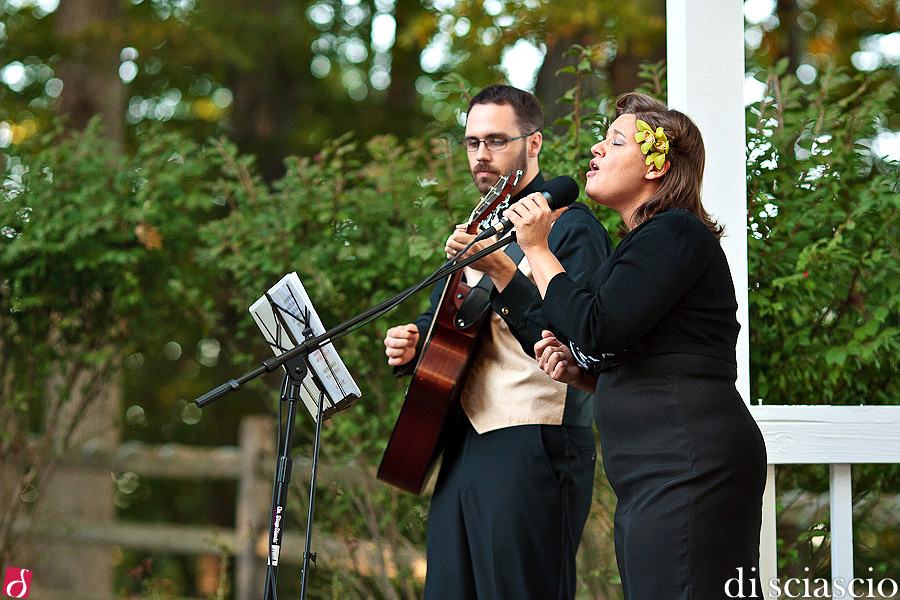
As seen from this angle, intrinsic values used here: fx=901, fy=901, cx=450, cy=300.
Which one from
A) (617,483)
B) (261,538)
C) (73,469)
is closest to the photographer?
(617,483)

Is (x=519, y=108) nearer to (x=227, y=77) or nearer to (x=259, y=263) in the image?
(x=259, y=263)

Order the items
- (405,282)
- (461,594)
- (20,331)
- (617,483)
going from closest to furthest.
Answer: (617,483) < (461,594) < (405,282) < (20,331)

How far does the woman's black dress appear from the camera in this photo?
180 centimetres

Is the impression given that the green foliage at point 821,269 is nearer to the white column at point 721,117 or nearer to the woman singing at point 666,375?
the white column at point 721,117

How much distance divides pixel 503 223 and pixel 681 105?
930mm

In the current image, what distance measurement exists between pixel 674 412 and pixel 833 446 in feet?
3.71

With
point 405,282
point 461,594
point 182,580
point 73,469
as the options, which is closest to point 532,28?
point 405,282

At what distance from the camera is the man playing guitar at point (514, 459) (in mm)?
2266

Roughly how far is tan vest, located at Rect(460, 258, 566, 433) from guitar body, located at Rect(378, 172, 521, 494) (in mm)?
41

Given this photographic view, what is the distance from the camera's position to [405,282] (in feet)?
12.3

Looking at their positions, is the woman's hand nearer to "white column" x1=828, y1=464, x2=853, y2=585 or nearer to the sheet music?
the sheet music

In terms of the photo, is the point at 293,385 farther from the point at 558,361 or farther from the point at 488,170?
the point at 488,170

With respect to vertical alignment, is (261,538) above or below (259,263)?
below

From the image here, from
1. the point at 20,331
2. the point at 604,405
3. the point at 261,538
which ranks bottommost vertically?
the point at 261,538
